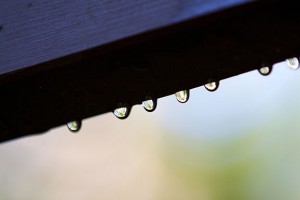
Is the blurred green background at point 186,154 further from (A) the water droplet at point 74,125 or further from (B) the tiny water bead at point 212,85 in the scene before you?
(B) the tiny water bead at point 212,85

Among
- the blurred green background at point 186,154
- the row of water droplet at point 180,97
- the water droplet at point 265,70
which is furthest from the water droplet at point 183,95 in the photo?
the blurred green background at point 186,154

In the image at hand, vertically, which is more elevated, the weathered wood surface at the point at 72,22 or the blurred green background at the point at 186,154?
the weathered wood surface at the point at 72,22

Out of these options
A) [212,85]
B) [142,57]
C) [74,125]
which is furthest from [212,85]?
[74,125]

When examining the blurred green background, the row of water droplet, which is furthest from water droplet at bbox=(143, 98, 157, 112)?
the blurred green background

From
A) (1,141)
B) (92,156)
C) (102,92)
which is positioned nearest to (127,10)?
(102,92)

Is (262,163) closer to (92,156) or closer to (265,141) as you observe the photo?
(265,141)
